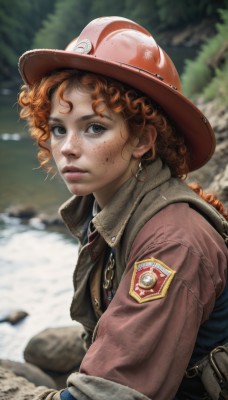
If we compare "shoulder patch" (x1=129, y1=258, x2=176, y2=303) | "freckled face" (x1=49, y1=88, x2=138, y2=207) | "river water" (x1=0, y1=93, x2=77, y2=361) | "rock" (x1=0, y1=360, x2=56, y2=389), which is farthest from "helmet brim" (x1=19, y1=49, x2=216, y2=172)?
"rock" (x1=0, y1=360, x2=56, y2=389)

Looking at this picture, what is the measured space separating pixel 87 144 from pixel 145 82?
0.95 feet

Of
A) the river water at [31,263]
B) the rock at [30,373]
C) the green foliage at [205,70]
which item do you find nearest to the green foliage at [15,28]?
the river water at [31,263]

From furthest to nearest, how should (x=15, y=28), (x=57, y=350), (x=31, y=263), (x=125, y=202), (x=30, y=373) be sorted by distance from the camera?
(x=15, y=28), (x=31, y=263), (x=57, y=350), (x=30, y=373), (x=125, y=202)

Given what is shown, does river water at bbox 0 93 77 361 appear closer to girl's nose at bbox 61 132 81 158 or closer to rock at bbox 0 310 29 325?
rock at bbox 0 310 29 325

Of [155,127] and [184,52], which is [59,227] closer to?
[155,127]

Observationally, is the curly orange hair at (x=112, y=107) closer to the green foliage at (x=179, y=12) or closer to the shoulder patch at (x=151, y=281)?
the shoulder patch at (x=151, y=281)

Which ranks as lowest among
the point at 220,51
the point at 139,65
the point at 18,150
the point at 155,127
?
the point at 18,150

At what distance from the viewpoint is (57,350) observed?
3949mm

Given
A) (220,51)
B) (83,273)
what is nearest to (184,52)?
(220,51)

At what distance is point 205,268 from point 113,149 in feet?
1.74

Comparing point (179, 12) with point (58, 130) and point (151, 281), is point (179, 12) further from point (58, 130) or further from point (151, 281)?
point (151, 281)

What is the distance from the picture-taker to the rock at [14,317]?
479 cm

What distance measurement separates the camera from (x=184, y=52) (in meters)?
23.3

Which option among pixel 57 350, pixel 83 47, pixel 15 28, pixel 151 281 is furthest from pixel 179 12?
pixel 151 281
